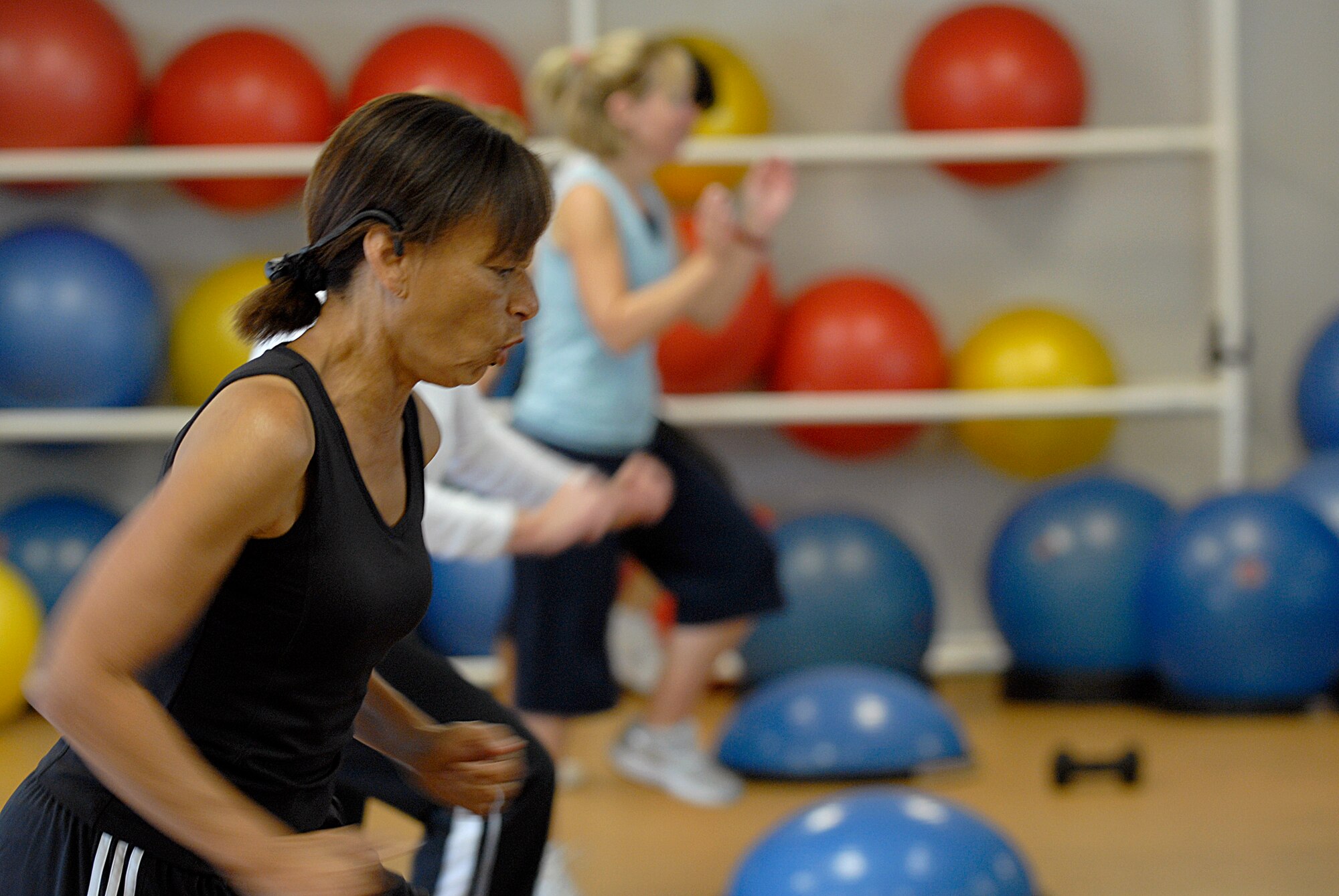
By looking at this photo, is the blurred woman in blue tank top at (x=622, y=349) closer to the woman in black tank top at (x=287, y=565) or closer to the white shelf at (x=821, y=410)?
the white shelf at (x=821, y=410)

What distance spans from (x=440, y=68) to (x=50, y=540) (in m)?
1.64

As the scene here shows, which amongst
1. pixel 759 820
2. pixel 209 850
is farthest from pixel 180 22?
pixel 209 850

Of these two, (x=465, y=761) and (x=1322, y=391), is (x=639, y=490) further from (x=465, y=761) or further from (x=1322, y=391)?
(x=1322, y=391)

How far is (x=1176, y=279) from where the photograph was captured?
451 centimetres

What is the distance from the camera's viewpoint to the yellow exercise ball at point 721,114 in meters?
4.07

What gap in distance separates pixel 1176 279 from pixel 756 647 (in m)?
1.81

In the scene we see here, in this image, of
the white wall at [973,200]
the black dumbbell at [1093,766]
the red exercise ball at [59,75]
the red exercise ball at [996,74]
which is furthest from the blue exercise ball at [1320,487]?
the red exercise ball at [59,75]

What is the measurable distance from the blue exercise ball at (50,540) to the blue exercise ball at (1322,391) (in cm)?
336

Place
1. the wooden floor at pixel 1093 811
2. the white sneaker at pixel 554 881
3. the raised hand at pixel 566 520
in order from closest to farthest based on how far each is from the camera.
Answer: the raised hand at pixel 566 520 < the white sneaker at pixel 554 881 < the wooden floor at pixel 1093 811

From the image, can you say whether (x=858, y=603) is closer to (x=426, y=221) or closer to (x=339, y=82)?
(x=339, y=82)

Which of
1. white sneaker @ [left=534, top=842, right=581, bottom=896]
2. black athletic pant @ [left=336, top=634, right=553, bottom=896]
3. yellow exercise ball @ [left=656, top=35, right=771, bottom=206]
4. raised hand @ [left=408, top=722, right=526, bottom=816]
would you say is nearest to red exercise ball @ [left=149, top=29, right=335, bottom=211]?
yellow exercise ball @ [left=656, top=35, right=771, bottom=206]

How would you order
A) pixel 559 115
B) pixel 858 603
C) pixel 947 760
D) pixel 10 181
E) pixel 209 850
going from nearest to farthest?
pixel 209 850, pixel 559 115, pixel 947 760, pixel 858 603, pixel 10 181

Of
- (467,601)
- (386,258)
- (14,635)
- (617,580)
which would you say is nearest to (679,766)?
(617,580)

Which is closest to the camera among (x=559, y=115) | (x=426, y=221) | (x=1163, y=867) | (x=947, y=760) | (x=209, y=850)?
(x=209, y=850)
